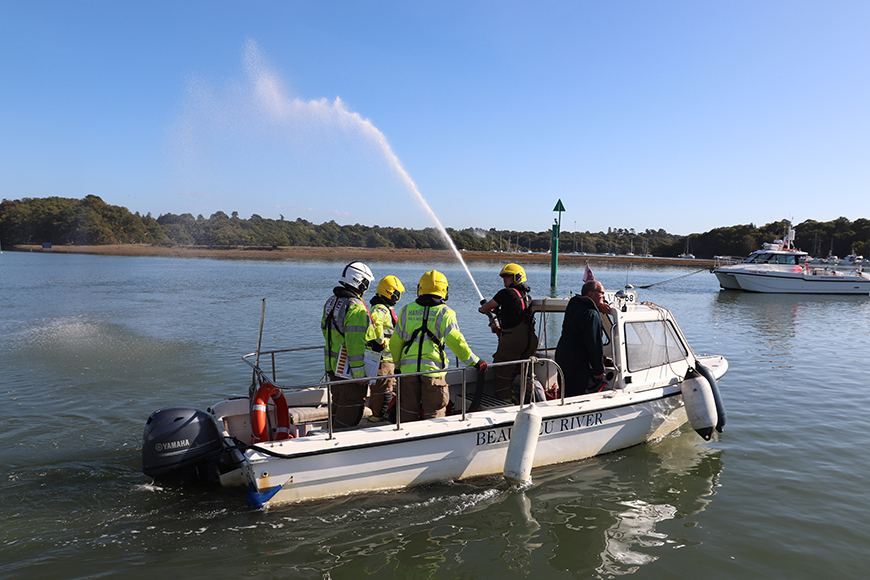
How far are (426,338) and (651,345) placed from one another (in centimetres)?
351

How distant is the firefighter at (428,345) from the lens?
5.59 m

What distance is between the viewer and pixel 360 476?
5430 millimetres

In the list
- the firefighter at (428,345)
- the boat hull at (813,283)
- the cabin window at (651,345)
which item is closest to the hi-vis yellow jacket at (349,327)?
the firefighter at (428,345)

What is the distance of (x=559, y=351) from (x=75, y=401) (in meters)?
8.13

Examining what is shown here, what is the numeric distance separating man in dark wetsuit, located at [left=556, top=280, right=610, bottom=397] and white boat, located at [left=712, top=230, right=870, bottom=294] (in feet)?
110

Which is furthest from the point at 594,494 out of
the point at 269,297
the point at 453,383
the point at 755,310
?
the point at 755,310

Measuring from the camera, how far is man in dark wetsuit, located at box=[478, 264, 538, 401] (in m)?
6.78

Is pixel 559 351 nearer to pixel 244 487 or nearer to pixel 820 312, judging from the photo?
pixel 244 487

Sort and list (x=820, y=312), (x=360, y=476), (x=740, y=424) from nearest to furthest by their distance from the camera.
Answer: (x=360, y=476) < (x=740, y=424) < (x=820, y=312)

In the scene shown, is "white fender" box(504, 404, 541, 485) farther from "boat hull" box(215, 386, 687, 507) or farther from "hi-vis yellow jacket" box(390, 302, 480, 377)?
"hi-vis yellow jacket" box(390, 302, 480, 377)

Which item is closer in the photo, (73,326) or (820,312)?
(73,326)

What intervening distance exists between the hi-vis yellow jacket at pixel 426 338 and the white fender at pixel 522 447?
0.86 metres

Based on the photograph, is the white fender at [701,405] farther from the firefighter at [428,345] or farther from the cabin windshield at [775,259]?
the cabin windshield at [775,259]

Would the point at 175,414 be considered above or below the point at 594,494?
above
